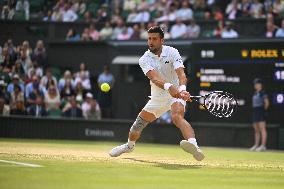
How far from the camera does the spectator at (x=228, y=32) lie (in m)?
22.3

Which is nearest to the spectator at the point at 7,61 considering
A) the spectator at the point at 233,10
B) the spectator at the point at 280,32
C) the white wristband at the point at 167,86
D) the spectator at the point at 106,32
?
the spectator at the point at 106,32

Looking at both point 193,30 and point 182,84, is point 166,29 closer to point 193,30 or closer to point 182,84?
point 193,30

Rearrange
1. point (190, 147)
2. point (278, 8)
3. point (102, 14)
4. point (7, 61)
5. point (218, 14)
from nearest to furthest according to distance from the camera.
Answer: point (190, 147), point (278, 8), point (7, 61), point (218, 14), point (102, 14)

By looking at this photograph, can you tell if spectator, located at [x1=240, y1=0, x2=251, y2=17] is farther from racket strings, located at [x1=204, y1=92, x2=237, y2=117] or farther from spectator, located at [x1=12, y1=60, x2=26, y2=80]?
racket strings, located at [x1=204, y1=92, x2=237, y2=117]

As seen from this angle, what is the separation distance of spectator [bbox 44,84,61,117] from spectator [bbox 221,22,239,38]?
18.5ft

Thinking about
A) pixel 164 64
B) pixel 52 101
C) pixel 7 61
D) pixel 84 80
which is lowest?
pixel 52 101

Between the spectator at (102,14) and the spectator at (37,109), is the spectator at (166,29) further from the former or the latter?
the spectator at (37,109)

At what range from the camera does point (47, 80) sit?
23281mm

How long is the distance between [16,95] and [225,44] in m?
6.97

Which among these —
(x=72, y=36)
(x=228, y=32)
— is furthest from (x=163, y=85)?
(x=72, y=36)

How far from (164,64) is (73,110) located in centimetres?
1116

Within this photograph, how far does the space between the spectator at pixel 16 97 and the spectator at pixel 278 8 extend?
8505 millimetres

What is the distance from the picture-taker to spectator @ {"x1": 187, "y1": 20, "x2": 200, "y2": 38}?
2316 cm

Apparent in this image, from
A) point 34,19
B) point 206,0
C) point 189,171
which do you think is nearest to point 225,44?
point 206,0
